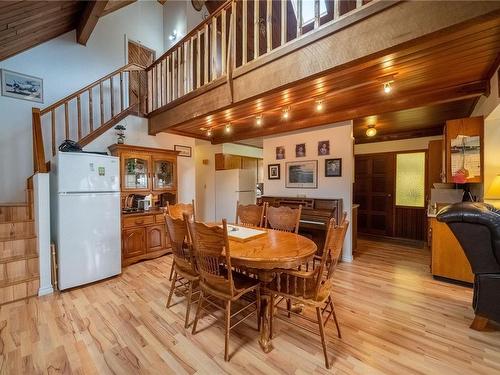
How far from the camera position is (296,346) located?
1.79 meters

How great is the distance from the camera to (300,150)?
430 centimetres

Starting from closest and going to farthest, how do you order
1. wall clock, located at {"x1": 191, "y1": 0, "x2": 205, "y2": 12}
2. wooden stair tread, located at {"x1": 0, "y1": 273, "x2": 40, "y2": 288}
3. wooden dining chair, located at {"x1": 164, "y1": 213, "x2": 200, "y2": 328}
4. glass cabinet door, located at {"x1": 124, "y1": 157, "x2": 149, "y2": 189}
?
wooden dining chair, located at {"x1": 164, "y1": 213, "x2": 200, "y2": 328}
wooden stair tread, located at {"x1": 0, "y1": 273, "x2": 40, "y2": 288}
glass cabinet door, located at {"x1": 124, "y1": 157, "x2": 149, "y2": 189}
wall clock, located at {"x1": 191, "y1": 0, "x2": 205, "y2": 12}

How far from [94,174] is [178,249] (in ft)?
5.53

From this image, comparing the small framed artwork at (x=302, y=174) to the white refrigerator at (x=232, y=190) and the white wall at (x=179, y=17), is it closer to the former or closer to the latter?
the white refrigerator at (x=232, y=190)

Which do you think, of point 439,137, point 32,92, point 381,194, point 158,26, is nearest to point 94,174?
point 32,92

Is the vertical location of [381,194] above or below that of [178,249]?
above

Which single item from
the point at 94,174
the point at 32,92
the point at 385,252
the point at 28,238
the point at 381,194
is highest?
the point at 32,92

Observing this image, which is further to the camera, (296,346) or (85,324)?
(85,324)

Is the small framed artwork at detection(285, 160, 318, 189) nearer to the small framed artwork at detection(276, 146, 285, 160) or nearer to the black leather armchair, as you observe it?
the small framed artwork at detection(276, 146, 285, 160)

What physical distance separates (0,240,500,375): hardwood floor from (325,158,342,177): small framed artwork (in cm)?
182

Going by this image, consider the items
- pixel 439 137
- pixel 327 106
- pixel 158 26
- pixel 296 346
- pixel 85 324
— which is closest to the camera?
pixel 296 346

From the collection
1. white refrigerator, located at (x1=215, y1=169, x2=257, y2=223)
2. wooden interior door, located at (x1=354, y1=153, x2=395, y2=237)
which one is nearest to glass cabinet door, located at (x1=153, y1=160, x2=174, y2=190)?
white refrigerator, located at (x1=215, y1=169, x2=257, y2=223)

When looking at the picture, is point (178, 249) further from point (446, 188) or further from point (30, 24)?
point (446, 188)

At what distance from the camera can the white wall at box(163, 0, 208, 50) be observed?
5.20m
